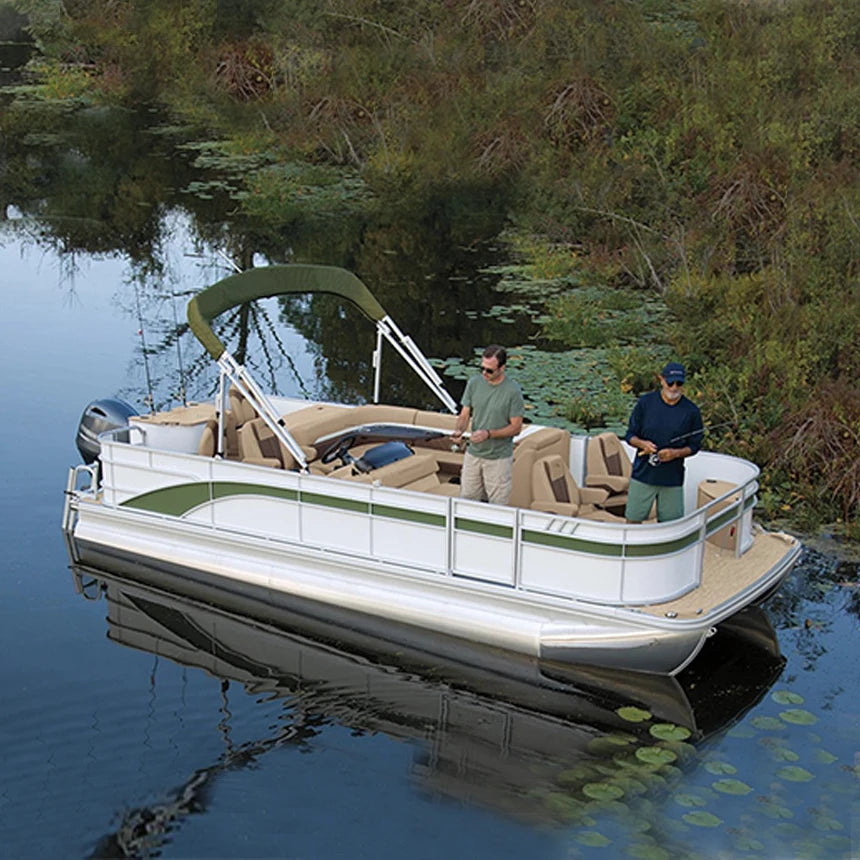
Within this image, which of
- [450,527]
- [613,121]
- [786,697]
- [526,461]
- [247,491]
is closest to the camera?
[786,697]

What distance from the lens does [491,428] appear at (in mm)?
8930

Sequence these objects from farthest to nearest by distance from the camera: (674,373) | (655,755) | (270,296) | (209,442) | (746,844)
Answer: (270,296) → (209,442) → (674,373) → (655,755) → (746,844)

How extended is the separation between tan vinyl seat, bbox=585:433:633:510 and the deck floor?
76 centimetres

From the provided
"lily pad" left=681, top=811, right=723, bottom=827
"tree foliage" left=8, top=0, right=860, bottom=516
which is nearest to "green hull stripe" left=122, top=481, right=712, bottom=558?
"lily pad" left=681, top=811, right=723, bottom=827

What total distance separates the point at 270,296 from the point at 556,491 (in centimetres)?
297

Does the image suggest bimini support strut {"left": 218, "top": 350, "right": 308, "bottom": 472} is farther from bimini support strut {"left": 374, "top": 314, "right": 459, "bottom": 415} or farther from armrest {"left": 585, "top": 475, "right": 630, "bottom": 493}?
armrest {"left": 585, "top": 475, "right": 630, "bottom": 493}

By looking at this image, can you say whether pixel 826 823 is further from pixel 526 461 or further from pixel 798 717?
pixel 526 461

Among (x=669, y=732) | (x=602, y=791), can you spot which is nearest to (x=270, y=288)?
(x=669, y=732)

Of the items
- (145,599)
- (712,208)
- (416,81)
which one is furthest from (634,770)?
(416,81)

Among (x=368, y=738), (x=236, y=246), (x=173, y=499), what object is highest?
(x=236, y=246)

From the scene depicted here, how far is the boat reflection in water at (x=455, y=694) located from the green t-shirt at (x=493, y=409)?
1.31 m

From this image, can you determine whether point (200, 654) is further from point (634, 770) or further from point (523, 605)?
point (634, 770)

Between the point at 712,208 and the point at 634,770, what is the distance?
11135 mm

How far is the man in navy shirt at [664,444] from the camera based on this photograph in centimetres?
862
